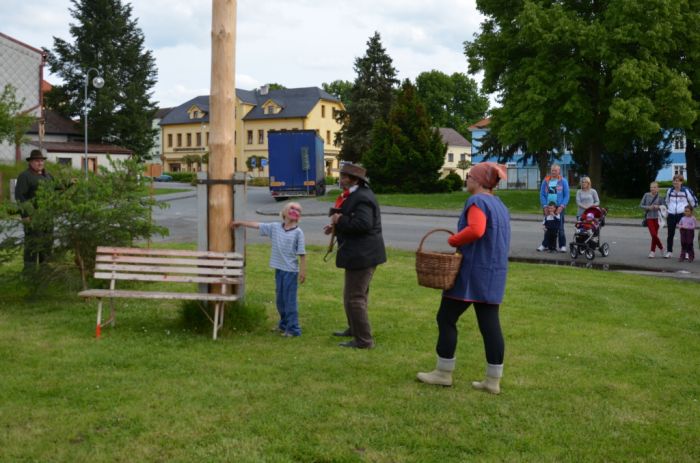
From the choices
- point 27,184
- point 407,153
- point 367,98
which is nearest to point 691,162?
point 407,153

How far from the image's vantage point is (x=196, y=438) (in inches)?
180

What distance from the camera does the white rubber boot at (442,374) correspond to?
591 cm

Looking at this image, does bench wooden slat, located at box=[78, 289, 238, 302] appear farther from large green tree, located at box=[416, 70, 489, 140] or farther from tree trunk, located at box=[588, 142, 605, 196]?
large green tree, located at box=[416, 70, 489, 140]

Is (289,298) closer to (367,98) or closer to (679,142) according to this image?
(679,142)

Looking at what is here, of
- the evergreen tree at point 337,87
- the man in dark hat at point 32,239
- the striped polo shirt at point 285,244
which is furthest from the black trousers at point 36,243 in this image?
the evergreen tree at point 337,87

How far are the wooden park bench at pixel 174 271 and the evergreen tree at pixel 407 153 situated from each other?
35010mm

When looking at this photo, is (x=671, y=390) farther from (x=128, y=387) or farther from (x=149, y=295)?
(x=149, y=295)

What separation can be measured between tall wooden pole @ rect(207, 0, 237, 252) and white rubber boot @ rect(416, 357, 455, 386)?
2849mm

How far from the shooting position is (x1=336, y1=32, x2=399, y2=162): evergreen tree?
54.3 metres

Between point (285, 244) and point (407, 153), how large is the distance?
117 ft

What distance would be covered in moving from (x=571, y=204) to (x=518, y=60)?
7657mm

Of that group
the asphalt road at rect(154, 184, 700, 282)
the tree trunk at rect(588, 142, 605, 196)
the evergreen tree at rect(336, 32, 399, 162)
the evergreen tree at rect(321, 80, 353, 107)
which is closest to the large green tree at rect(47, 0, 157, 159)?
the evergreen tree at rect(336, 32, 399, 162)

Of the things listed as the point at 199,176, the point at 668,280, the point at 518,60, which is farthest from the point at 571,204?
the point at 199,176

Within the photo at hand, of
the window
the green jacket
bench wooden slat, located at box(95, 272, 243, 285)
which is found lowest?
bench wooden slat, located at box(95, 272, 243, 285)
